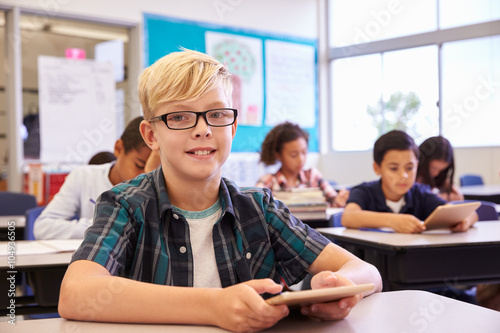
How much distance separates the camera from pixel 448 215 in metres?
2.10

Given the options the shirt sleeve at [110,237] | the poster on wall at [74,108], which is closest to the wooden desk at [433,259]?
the shirt sleeve at [110,237]

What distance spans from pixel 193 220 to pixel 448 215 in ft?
4.35

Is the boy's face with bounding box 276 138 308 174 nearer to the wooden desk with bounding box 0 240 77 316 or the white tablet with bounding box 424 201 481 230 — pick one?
the white tablet with bounding box 424 201 481 230

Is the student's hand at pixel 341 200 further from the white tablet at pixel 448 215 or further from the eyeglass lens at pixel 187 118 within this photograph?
the eyeglass lens at pixel 187 118

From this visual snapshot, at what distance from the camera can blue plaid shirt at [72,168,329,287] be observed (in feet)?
3.50

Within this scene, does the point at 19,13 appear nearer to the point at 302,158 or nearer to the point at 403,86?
the point at 302,158

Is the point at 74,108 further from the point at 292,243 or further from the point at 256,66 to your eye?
the point at 292,243

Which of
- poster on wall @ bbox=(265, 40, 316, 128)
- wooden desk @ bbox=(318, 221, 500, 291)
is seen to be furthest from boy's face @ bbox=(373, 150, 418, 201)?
poster on wall @ bbox=(265, 40, 316, 128)

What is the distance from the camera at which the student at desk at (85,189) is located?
2143mm

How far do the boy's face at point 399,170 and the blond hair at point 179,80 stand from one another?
145cm

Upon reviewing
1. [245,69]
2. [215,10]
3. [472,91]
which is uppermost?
[215,10]

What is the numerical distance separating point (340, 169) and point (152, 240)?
21.3ft

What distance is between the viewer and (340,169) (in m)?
7.43

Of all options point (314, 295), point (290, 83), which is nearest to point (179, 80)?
point (314, 295)
